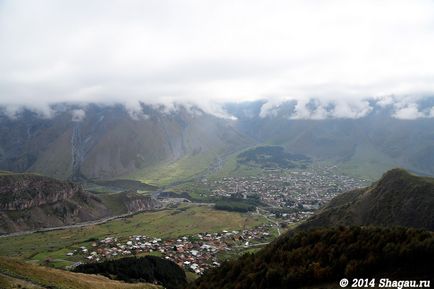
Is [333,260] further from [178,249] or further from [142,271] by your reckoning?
[178,249]

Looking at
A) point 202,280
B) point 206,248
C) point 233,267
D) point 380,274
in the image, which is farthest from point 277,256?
point 206,248

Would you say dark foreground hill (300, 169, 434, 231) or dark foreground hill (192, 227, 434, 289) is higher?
dark foreground hill (192, 227, 434, 289)

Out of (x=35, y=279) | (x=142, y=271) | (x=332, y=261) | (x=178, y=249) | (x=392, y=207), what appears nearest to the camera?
(x=332, y=261)

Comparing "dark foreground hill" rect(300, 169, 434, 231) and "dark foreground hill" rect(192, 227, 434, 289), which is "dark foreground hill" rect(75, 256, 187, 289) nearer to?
"dark foreground hill" rect(192, 227, 434, 289)

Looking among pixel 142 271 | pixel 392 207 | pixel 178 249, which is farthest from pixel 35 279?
pixel 178 249

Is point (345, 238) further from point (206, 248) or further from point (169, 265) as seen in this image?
point (206, 248)

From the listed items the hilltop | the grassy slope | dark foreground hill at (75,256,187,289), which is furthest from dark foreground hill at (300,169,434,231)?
the grassy slope

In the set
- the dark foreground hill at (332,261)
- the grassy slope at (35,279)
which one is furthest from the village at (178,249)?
the dark foreground hill at (332,261)
